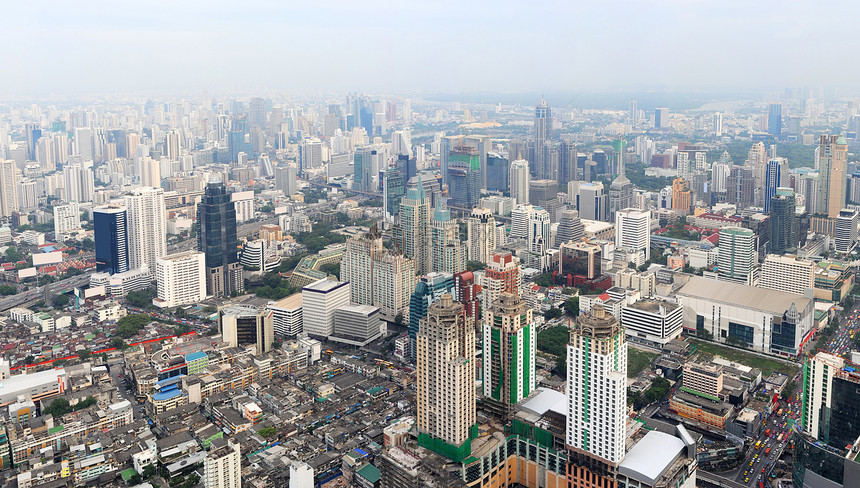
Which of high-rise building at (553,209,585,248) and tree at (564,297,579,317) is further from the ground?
high-rise building at (553,209,585,248)

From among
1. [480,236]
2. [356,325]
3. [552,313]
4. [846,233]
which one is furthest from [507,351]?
[846,233]

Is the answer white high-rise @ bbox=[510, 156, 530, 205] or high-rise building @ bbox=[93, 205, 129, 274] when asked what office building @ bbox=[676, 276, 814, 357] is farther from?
high-rise building @ bbox=[93, 205, 129, 274]

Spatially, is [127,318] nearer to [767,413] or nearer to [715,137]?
[767,413]

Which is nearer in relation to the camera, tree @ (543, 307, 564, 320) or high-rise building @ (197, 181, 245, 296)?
tree @ (543, 307, 564, 320)

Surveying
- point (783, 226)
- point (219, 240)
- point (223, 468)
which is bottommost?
point (223, 468)

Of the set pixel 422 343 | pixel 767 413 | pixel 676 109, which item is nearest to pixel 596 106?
pixel 676 109

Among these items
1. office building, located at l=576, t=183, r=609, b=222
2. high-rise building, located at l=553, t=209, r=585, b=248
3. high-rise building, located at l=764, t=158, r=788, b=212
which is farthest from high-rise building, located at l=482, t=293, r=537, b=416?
high-rise building, located at l=764, t=158, r=788, b=212

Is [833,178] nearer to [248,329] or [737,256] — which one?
[737,256]
